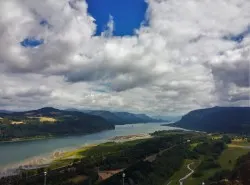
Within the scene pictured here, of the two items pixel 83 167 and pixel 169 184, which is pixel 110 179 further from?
pixel 83 167

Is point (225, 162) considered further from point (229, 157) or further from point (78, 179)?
point (78, 179)

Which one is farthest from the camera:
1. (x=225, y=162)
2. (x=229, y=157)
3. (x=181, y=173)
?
(x=229, y=157)

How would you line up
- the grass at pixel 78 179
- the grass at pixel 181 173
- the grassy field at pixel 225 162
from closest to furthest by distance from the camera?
1. the grass at pixel 78 179
2. the grass at pixel 181 173
3. the grassy field at pixel 225 162

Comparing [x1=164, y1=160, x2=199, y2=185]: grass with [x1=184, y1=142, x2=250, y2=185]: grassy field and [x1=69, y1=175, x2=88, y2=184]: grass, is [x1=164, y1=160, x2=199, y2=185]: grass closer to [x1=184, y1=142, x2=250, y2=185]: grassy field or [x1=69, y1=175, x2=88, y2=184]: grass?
[x1=184, y1=142, x2=250, y2=185]: grassy field

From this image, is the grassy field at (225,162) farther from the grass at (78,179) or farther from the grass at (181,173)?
the grass at (78,179)

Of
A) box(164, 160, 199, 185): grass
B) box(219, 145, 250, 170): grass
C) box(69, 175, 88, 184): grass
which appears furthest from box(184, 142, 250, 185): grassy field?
box(69, 175, 88, 184): grass

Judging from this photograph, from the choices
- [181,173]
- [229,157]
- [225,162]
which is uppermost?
[229,157]

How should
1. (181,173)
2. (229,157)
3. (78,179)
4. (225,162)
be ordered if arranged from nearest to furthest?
(78,179), (181,173), (225,162), (229,157)

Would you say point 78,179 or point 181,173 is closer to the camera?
point 78,179

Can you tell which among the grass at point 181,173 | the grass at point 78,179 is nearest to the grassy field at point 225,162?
the grass at point 181,173

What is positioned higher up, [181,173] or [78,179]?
[78,179]

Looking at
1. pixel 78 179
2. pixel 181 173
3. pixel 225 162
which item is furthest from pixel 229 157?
pixel 78 179
